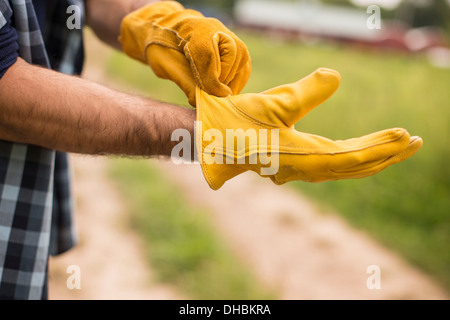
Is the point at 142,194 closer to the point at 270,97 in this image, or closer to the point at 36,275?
the point at 36,275

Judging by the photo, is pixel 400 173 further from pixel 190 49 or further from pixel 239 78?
pixel 190 49

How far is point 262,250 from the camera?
9.29 ft

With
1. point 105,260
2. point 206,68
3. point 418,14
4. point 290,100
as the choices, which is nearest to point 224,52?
point 206,68

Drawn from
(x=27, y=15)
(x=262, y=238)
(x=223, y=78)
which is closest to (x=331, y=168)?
(x=223, y=78)

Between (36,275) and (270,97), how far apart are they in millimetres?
843

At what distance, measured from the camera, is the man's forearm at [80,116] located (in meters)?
0.88

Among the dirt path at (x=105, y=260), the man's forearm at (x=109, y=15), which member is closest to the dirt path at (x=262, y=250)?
the dirt path at (x=105, y=260)

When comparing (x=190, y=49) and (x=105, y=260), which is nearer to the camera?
(x=190, y=49)

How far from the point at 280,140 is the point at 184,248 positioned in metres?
1.80

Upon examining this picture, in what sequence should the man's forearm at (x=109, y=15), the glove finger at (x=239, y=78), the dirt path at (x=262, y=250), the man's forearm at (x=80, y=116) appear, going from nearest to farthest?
the man's forearm at (x=80, y=116)
the glove finger at (x=239, y=78)
the man's forearm at (x=109, y=15)
the dirt path at (x=262, y=250)

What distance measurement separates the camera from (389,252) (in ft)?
9.45

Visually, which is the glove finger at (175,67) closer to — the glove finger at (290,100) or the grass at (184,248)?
the glove finger at (290,100)

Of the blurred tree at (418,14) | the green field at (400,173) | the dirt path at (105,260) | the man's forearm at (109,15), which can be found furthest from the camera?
the blurred tree at (418,14)

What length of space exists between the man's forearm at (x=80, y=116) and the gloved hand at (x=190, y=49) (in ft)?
0.34
